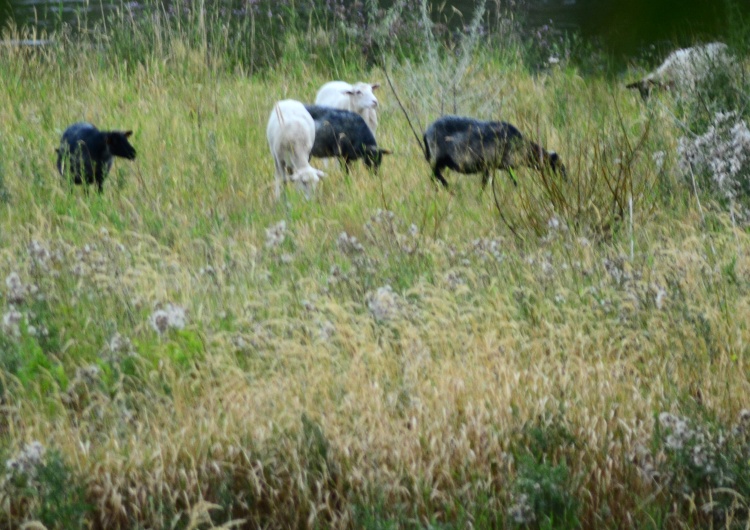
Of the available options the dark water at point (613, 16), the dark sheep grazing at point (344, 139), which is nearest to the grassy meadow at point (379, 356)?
the dark sheep grazing at point (344, 139)

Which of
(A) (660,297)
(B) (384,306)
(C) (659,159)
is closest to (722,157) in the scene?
(C) (659,159)

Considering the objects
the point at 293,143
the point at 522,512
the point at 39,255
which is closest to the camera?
the point at 522,512

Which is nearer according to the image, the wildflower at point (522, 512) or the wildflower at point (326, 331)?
the wildflower at point (522, 512)

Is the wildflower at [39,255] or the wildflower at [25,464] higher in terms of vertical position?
the wildflower at [39,255]

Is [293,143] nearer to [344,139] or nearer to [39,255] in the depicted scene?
[344,139]

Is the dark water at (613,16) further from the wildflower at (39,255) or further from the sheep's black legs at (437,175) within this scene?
the wildflower at (39,255)

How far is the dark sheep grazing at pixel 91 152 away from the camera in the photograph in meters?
5.68

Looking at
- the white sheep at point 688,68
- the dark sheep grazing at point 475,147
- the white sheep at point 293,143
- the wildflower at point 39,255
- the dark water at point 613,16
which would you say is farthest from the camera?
the dark water at point 613,16

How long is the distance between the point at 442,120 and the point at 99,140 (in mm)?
1956

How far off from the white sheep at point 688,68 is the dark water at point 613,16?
9.23ft

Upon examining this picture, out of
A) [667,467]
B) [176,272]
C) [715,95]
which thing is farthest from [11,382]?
[715,95]

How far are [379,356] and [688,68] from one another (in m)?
4.84

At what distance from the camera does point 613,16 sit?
13727 millimetres

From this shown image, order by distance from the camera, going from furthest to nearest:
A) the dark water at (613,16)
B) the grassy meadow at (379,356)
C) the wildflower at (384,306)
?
1. the dark water at (613,16)
2. the wildflower at (384,306)
3. the grassy meadow at (379,356)
